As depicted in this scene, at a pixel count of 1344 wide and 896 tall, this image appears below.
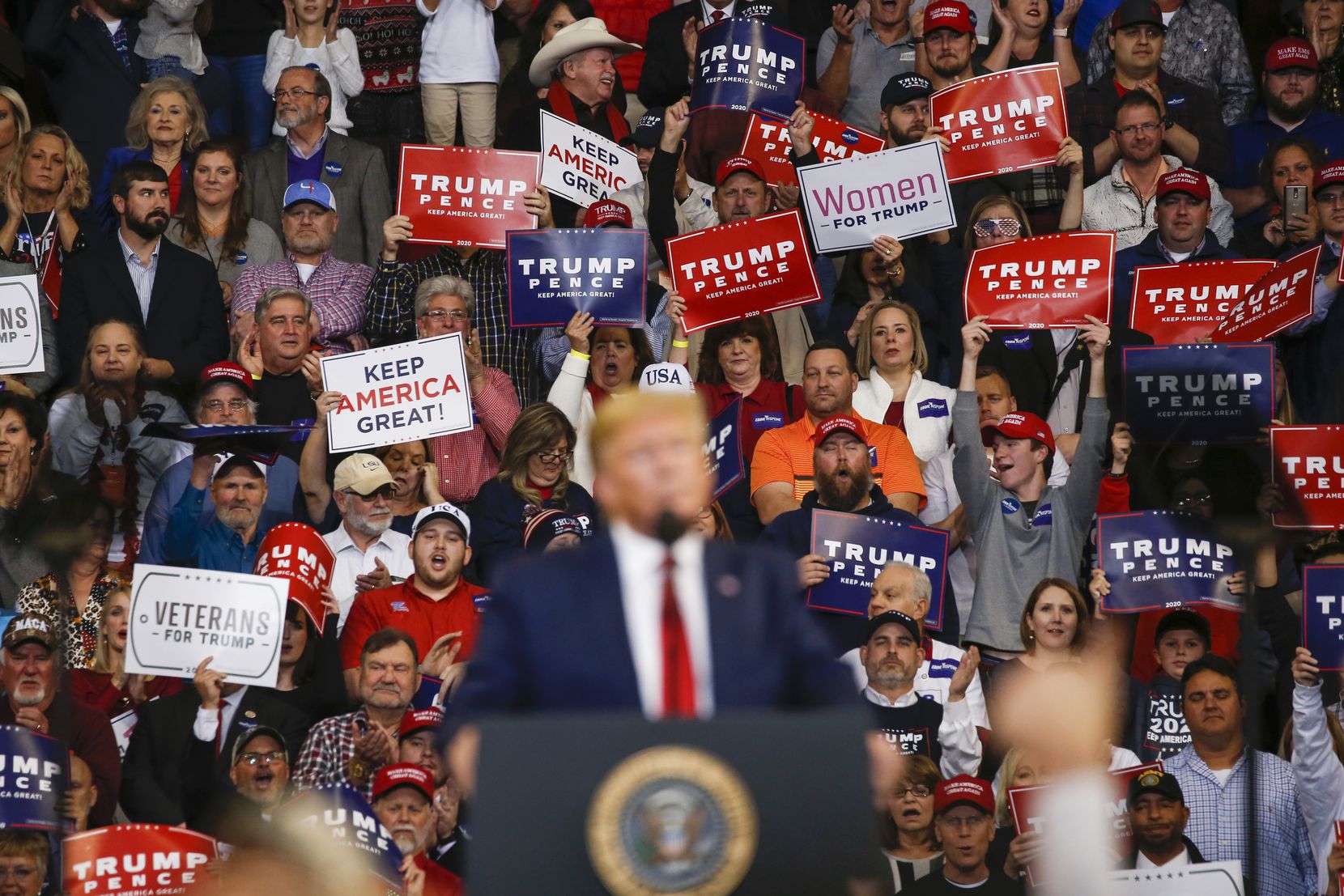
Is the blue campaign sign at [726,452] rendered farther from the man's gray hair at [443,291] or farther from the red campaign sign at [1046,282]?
the man's gray hair at [443,291]

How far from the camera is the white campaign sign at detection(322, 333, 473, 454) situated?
8766 millimetres

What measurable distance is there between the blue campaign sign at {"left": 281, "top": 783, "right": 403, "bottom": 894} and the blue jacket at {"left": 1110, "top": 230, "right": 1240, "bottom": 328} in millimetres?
4484

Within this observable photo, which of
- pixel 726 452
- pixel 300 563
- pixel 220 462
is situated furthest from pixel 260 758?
pixel 726 452

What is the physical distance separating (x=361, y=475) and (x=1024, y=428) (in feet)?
8.95

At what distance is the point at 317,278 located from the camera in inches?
378

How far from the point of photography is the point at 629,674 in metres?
3.65

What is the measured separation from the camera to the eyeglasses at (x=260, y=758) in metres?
7.25

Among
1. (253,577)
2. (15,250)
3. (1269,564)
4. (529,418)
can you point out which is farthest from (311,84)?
(1269,564)

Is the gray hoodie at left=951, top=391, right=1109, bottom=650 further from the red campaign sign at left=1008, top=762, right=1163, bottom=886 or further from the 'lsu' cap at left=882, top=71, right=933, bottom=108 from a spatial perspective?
the 'lsu' cap at left=882, top=71, right=933, bottom=108

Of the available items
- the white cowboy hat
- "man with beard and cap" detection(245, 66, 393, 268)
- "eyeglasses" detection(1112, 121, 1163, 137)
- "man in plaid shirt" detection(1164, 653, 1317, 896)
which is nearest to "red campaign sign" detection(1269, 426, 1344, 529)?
"man in plaid shirt" detection(1164, 653, 1317, 896)

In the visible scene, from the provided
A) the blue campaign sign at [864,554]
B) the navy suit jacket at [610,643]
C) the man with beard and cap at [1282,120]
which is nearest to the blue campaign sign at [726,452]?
the blue campaign sign at [864,554]

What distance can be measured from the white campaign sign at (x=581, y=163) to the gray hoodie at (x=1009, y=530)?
2.55 meters

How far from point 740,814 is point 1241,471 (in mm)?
5925

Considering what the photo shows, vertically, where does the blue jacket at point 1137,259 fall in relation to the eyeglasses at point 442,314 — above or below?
above
